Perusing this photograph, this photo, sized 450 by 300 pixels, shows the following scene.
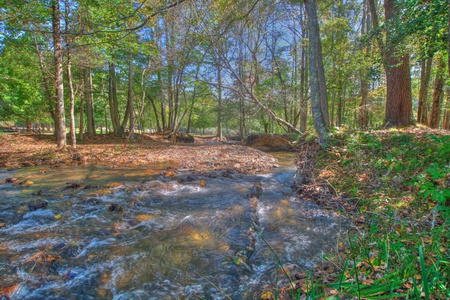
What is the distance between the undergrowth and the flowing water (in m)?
0.57

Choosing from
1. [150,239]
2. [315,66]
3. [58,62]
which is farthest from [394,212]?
[58,62]

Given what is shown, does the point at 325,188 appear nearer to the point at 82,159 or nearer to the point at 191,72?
the point at 82,159

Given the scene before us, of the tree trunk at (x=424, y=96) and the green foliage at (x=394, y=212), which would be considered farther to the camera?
the tree trunk at (x=424, y=96)

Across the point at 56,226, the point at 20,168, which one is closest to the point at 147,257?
the point at 56,226

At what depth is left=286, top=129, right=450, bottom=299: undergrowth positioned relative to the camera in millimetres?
1583

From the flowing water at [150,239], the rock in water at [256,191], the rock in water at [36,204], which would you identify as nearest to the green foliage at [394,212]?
the flowing water at [150,239]

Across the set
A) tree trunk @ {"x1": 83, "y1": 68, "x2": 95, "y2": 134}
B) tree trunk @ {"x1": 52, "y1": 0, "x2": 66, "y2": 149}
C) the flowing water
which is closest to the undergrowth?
the flowing water

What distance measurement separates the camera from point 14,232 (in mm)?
3443

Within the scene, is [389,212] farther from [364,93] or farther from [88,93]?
[88,93]

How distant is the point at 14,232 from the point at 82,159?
6.30 metres

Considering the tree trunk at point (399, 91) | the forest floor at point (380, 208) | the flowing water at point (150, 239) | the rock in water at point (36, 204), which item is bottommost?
the flowing water at point (150, 239)

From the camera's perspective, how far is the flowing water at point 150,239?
247cm

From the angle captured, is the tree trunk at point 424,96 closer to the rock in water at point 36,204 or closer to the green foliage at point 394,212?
the green foliage at point 394,212

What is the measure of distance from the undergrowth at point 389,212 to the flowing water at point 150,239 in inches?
22.3
